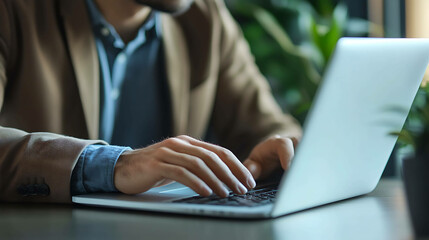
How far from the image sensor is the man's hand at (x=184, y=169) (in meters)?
1.03

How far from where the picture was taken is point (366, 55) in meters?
0.86

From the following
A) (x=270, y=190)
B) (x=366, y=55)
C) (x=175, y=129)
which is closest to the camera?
(x=366, y=55)

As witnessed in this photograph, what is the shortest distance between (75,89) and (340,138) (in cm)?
110

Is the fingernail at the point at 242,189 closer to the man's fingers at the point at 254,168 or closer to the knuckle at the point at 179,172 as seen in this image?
the knuckle at the point at 179,172

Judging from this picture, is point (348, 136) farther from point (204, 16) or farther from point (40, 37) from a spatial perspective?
point (204, 16)

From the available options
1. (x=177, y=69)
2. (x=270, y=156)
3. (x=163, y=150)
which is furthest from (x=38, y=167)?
(x=177, y=69)

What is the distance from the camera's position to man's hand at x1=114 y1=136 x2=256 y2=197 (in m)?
1.03

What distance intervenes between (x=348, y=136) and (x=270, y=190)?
232 millimetres

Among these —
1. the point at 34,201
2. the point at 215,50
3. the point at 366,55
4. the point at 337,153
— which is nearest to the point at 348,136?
the point at 337,153

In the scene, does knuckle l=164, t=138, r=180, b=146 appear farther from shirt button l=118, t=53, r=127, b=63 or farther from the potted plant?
shirt button l=118, t=53, r=127, b=63

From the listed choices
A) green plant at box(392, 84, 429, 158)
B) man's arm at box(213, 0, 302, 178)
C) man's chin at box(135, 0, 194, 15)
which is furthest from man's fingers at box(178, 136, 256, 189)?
man's chin at box(135, 0, 194, 15)

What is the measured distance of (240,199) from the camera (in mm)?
999

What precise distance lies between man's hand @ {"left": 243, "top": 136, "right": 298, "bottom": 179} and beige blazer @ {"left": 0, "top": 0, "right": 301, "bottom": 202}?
337 millimetres

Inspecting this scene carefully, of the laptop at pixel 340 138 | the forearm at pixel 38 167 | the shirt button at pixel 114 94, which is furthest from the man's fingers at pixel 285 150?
the shirt button at pixel 114 94
